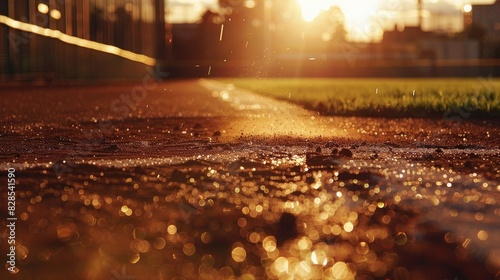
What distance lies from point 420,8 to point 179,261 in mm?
64273

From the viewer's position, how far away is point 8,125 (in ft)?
34.1

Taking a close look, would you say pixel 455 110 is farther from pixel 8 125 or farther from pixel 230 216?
pixel 230 216

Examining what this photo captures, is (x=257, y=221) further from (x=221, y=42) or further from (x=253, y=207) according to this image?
(x=221, y=42)

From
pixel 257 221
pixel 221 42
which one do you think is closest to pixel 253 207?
pixel 257 221

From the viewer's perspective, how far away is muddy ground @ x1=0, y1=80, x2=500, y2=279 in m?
3.01

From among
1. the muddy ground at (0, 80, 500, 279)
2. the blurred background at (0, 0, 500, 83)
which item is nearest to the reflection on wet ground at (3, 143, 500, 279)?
the muddy ground at (0, 80, 500, 279)

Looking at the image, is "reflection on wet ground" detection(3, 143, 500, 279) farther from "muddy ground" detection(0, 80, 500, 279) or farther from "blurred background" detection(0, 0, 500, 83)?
"blurred background" detection(0, 0, 500, 83)

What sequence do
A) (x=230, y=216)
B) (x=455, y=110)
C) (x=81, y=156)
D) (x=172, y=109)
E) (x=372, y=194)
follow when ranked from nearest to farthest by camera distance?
(x=230, y=216) < (x=372, y=194) < (x=81, y=156) < (x=455, y=110) < (x=172, y=109)

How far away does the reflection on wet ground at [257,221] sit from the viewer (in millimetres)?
2980

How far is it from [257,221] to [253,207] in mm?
372

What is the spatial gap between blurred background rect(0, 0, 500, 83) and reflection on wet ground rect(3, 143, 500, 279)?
46.5 ft

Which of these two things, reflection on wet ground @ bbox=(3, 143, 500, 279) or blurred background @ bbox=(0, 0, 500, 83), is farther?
blurred background @ bbox=(0, 0, 500, 83)

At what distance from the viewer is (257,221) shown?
12.6ft

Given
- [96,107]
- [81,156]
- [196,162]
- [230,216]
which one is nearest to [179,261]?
[230,216]
